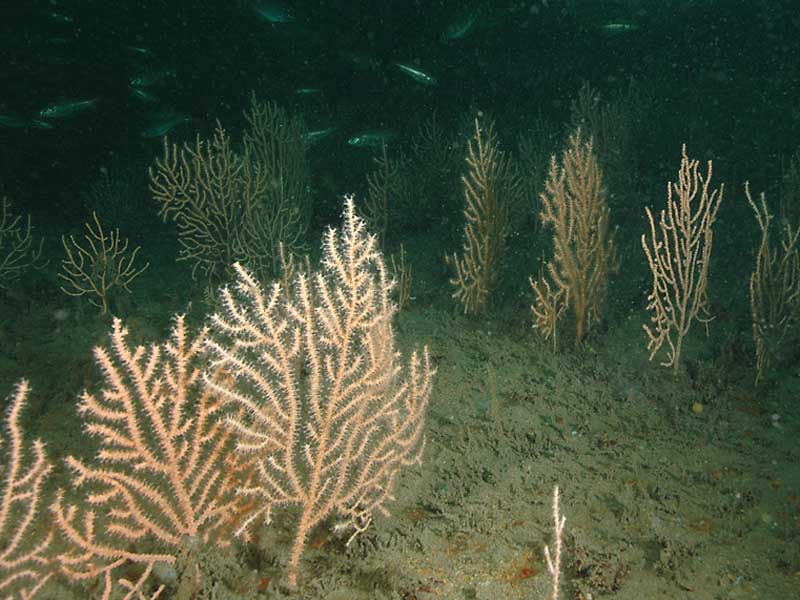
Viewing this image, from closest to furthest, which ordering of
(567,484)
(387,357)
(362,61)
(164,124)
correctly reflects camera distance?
(387,357), (567,484), (164,124), (362,61)


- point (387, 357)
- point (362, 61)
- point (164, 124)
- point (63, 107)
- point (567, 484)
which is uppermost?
point (362, 61)

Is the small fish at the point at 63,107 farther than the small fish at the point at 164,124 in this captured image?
No

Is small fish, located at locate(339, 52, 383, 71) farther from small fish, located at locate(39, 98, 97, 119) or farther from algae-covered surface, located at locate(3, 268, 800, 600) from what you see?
algae-covered surface, located at locate(3, 268, 800, 600)

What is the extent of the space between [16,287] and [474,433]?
22.8 ft

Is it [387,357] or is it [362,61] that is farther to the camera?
[362,61]

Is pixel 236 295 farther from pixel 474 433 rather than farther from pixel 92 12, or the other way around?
pixel 92 12

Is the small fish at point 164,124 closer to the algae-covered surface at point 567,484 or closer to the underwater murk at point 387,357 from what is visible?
the underwater murk at point 387,357

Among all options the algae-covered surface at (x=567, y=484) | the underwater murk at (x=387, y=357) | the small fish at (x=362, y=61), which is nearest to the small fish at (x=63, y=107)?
the underwater murk at (x=387, y=357)

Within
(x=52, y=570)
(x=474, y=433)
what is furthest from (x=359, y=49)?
(x=52, y=570)

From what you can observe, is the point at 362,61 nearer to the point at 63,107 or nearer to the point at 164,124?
the point at 164,124

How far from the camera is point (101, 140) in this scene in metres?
→ 12.6

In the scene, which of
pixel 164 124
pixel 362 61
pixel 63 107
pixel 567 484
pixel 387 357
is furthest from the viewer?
pixel 362 61

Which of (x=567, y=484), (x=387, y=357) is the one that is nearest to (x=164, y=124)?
(x=387, y=357)

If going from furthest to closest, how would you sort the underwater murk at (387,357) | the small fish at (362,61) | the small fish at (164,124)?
1. the small fish at (362,61)
2. the small fish at (164,124)
3. the underwater murk at (387,357)
